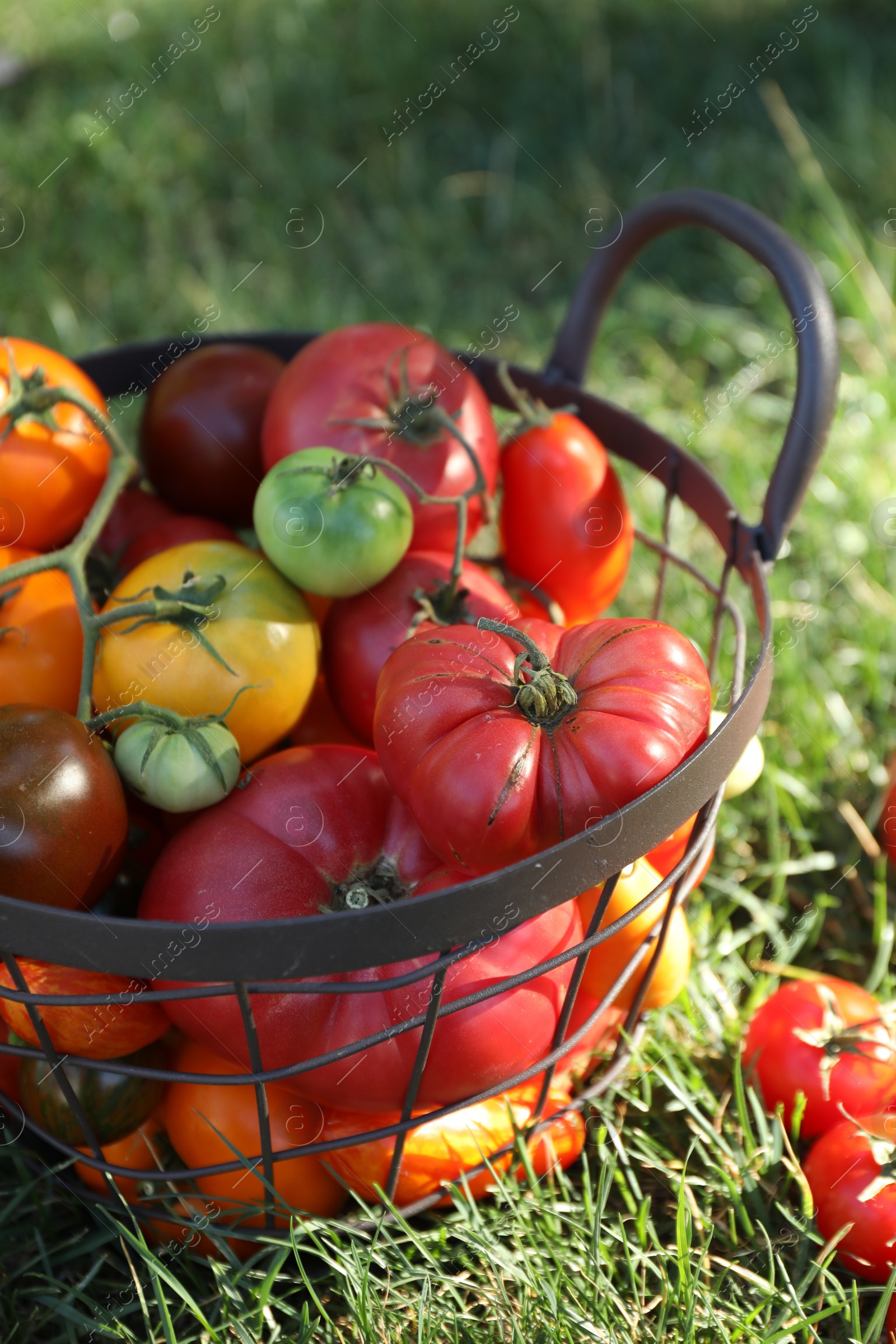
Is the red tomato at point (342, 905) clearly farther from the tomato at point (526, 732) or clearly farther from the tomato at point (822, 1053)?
the tomato at point (822, 1053)

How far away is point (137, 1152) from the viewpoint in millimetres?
1161

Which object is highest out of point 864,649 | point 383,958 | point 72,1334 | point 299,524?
point 299,524

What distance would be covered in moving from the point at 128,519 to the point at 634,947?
88 cm

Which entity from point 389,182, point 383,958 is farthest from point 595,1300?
point 389,182

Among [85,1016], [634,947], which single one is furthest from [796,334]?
[85,1016]

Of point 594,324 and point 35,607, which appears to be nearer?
point 35,607

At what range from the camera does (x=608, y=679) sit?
1052 millimetres

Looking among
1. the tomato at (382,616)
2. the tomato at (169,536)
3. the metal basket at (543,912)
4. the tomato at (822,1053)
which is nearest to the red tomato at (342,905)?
the metal basket at (543,912)

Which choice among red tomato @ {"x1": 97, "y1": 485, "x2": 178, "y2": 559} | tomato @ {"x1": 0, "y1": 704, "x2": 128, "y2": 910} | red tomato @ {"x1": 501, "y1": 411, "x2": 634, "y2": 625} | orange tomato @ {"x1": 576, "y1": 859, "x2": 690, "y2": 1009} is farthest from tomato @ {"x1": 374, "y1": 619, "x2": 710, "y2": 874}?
red tomato @ {"x1": 97, "y1": 485, "x2": 178, "y2": 559}

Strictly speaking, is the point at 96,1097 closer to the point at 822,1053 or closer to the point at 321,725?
the point at 321,725

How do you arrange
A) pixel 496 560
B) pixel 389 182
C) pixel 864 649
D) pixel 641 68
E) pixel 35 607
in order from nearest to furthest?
pixel 35 607 → pixel 496 560 → pixel 864 649 → pixel 389 182 → pixel 641 68

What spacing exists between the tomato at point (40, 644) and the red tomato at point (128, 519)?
0.85ft

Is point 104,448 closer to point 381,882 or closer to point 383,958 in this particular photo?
point 381,882

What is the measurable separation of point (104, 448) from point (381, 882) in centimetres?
67
